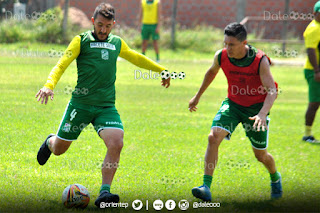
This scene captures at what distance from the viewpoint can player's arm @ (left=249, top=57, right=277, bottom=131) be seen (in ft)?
17.6

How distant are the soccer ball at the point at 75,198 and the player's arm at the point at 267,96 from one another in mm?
1816

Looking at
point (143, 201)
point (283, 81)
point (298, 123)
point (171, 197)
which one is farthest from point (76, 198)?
point (283, 81)

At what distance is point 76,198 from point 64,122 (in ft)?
3.10

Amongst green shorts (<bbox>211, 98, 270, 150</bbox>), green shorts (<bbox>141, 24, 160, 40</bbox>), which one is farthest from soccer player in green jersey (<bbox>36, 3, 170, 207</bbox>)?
green shorts (<bbox>141, 24, 160, 40</bbox>)

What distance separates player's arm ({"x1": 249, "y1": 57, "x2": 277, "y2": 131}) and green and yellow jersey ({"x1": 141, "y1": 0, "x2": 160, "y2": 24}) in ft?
40.6

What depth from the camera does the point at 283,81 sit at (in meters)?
16.2

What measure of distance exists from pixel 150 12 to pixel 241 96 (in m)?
12.4

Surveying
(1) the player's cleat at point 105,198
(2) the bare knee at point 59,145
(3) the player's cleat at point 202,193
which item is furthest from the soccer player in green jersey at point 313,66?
(1) the player's cleat at point 105,198

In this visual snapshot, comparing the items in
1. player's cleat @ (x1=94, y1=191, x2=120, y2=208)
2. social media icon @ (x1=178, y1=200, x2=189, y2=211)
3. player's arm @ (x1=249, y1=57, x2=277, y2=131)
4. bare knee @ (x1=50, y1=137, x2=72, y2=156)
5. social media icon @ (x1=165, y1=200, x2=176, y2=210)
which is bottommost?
social media icon @ (x1=178, y1=200, x2=189, y2=211)

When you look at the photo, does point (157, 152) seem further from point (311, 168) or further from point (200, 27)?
point (200, 27)

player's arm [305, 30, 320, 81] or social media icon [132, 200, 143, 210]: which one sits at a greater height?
player's arm [305, 30, 320, 81]

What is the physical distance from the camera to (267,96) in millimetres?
5562

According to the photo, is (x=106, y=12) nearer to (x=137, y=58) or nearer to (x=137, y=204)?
(x=137, y=58)

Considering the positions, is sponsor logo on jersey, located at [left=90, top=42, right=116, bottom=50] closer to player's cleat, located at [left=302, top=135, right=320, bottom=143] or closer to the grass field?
the grass field
